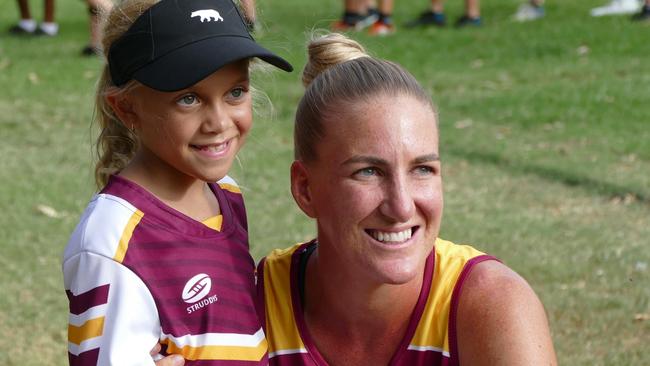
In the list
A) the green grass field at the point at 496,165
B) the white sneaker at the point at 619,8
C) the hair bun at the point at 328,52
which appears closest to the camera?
the hair bun at the point at 328,52

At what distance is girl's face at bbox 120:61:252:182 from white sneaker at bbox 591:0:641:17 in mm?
10645

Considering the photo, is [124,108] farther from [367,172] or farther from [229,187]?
[367,172]

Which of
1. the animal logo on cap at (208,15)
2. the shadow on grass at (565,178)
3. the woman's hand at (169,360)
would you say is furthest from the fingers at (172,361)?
the shadow on grass at (565,178)

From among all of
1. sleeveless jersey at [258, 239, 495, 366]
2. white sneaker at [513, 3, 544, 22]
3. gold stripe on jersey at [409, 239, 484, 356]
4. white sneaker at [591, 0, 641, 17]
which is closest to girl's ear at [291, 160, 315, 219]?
sleeveless jersey at [258, 239, 495, 366]

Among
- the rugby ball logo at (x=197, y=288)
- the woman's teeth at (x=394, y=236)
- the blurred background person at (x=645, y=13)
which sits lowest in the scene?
the blurred background person at (x=645, y=13)

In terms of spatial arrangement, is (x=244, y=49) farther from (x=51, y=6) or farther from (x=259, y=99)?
(x=51, y=6)

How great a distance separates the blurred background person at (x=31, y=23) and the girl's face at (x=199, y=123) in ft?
34.8

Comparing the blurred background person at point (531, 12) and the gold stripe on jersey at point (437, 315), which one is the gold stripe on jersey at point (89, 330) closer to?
the gold stripe on jersey at point (437, 315)

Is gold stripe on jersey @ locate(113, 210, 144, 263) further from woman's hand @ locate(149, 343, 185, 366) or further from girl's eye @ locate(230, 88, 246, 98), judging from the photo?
girl's eye @ locate(230, 88, 246, 98)

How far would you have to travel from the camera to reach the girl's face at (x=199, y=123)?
120 inches

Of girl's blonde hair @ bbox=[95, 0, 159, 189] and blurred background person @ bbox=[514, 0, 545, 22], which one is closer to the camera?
girl's blonde hair @ bbox=[95, 0, 159, 189]

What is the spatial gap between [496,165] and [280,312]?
4.73 meters

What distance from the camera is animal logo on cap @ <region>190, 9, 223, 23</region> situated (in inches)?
125

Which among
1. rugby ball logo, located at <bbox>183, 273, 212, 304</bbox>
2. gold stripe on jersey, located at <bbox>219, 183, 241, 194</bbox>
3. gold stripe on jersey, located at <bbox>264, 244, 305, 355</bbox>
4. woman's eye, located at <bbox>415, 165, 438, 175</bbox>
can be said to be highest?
woman's eye, located at <bbox>415, 165, 438, 175</bbox>
